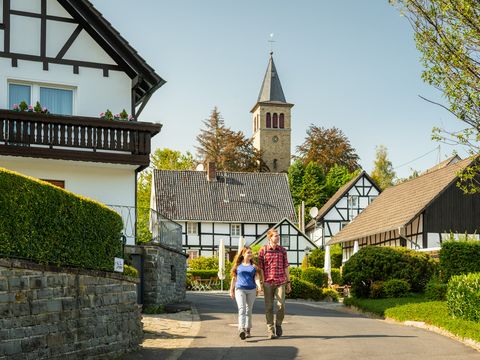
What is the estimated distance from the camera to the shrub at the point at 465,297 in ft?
55.1

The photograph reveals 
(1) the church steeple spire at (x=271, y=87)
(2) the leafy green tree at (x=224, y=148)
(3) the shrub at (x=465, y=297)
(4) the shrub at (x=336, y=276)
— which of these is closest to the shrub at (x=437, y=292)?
(3) the shrub at (x=465, y=297)

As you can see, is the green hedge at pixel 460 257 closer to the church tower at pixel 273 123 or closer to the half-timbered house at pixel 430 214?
the half-timbered house at pixel 430 214

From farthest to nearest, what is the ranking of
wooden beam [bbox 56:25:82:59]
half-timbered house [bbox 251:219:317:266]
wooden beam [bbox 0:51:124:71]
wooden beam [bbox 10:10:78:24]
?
half-timbered house [bbox 251:219:317:266]
wooden beam [bbox 56:25:82:59]
wooden beam [bbox 10:10:78:24]
wooden beam [bbox 0:51:124:71]

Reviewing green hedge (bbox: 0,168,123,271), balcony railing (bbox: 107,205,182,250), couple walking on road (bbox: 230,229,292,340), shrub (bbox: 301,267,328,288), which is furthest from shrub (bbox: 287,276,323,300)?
green hedge (bbox: 0,168,123,271)

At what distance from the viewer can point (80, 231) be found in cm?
1214

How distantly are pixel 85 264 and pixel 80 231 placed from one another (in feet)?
1.68

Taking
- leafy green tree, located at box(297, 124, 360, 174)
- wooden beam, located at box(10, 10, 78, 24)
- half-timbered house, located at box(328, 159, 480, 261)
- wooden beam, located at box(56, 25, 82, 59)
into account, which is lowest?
half-timbered house, located at box(328, 159, 480, 261)

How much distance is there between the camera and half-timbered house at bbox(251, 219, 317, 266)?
57.8 meters

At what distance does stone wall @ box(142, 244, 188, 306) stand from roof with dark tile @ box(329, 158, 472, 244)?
17596 mm

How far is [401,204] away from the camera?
42.6 meters

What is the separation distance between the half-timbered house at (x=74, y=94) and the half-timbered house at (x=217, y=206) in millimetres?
35441

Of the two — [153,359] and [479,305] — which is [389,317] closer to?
[479,305]

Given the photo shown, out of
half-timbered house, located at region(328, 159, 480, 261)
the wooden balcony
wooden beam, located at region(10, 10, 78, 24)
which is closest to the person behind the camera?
the wooden balcony

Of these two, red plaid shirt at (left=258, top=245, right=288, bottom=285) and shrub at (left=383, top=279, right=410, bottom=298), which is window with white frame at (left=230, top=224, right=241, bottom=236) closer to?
shrub at (left=383, top=279, right=410, bottom=298)
